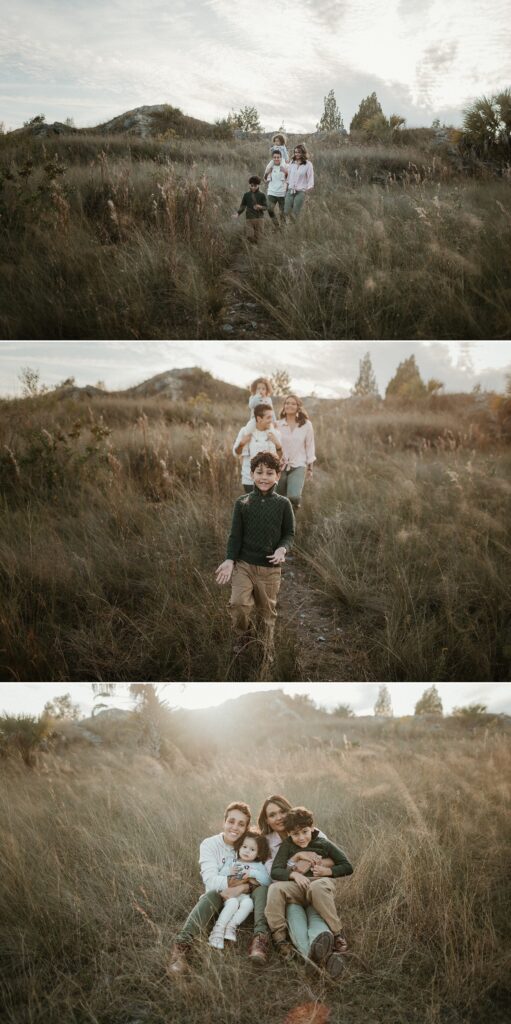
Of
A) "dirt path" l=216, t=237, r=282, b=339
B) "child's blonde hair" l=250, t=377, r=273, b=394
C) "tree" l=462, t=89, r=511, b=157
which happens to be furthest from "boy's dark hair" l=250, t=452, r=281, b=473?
"tree" l=462, t=89, r=511, b=157

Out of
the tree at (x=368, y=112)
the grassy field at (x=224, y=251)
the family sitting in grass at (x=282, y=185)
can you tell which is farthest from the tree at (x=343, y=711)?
the tree at (x=368, y=112)

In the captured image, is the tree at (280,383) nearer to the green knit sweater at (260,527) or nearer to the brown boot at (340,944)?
the green knit sweater at (260,527)

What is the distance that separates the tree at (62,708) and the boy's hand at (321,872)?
179 centimetres

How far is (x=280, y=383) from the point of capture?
458cm

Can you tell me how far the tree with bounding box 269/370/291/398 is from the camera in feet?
14.9

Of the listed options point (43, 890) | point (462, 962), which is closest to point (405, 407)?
point (462, 962)

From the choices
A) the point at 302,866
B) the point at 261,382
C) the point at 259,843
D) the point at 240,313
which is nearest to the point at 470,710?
the point at 302,866

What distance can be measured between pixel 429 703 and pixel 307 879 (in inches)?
52.8

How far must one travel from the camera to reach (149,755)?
4.77 m

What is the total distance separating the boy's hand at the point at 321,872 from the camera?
13.1ft

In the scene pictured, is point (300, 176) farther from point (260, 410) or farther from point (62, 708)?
point (62, 708)

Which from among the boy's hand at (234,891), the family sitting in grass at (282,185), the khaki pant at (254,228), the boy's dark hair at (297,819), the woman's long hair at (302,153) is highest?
the woman's long hair at (302,153)

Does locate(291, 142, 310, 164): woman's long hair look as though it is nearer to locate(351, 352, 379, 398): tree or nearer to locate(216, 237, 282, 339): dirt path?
locate(216, 237, 282, 339): dirt path

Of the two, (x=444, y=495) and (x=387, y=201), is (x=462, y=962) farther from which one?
(x=387, y=201)
